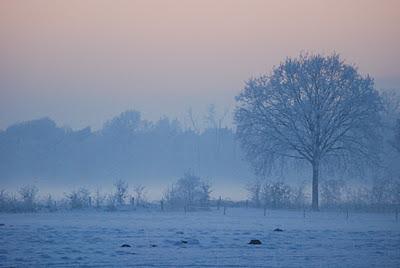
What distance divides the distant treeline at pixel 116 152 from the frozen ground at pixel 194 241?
7556 cm

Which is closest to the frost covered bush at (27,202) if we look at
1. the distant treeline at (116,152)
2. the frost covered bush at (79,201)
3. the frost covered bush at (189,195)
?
the frost covered bush at (79,201)

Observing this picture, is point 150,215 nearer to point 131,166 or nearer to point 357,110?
point 357,110

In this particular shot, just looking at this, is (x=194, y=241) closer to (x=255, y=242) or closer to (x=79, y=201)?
(x=255, y=242)

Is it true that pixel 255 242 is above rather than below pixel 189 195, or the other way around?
below

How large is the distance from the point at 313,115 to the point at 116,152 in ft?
246

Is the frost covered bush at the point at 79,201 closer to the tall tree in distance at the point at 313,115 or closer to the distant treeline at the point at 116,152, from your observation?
the tall tree in distance at the point at 313,115

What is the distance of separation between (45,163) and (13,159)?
19.4 ft

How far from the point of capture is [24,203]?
45625 mm

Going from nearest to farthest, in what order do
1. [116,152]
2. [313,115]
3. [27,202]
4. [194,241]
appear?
[194,241]
[27,202]
[313,115]
[116,152]

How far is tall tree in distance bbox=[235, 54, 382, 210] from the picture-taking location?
5238cm

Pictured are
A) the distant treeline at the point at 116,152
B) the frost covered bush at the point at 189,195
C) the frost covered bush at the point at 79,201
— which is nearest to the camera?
the frost covered bush at the point at 79,201

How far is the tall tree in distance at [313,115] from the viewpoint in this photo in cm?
5238

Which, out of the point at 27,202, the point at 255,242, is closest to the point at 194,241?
the point at 255,242

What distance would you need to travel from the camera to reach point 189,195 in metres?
54.7
